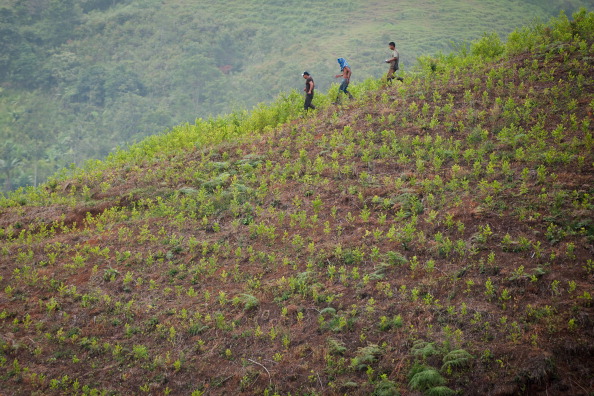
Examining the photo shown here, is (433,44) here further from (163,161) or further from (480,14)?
(163,161)

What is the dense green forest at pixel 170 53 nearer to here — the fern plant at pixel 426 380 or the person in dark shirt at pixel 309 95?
the person in dark shirt at pixel 309 95

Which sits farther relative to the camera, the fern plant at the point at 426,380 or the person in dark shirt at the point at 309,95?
the person in dark shirt at the point at 309,95

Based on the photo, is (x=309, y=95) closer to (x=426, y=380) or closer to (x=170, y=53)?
(x=426, y=380)

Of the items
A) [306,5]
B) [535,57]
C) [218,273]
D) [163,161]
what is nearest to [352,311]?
[218,273]

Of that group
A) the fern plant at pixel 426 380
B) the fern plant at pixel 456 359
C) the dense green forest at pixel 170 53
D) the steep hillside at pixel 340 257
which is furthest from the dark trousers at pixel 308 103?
the dense green forest at pixel 170 53

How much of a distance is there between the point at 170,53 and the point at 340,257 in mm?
87803

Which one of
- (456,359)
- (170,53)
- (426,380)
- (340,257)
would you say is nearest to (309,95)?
(340,257)

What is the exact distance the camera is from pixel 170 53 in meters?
90.1

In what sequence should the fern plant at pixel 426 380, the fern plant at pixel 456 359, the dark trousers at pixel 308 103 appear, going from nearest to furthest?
1. the fern plant at pixel 426 380
2. the fern plant at pixel 456 359
3. the dark trousers at pixel 308 103

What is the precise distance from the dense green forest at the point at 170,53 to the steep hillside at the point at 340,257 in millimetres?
57447

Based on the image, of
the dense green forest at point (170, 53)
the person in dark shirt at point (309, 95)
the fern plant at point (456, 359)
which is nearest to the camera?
the fern plant at point (456, 359)

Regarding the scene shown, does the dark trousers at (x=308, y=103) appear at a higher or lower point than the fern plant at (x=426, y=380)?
higher

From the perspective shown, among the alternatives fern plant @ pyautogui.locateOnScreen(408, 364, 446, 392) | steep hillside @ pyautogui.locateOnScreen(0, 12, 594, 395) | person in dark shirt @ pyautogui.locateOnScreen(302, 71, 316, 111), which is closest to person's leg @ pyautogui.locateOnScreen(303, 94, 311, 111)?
person in dark shirt @ pyautogui.locateOnScreen(302, 71, 316, 111)

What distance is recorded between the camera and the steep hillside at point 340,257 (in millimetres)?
7309
